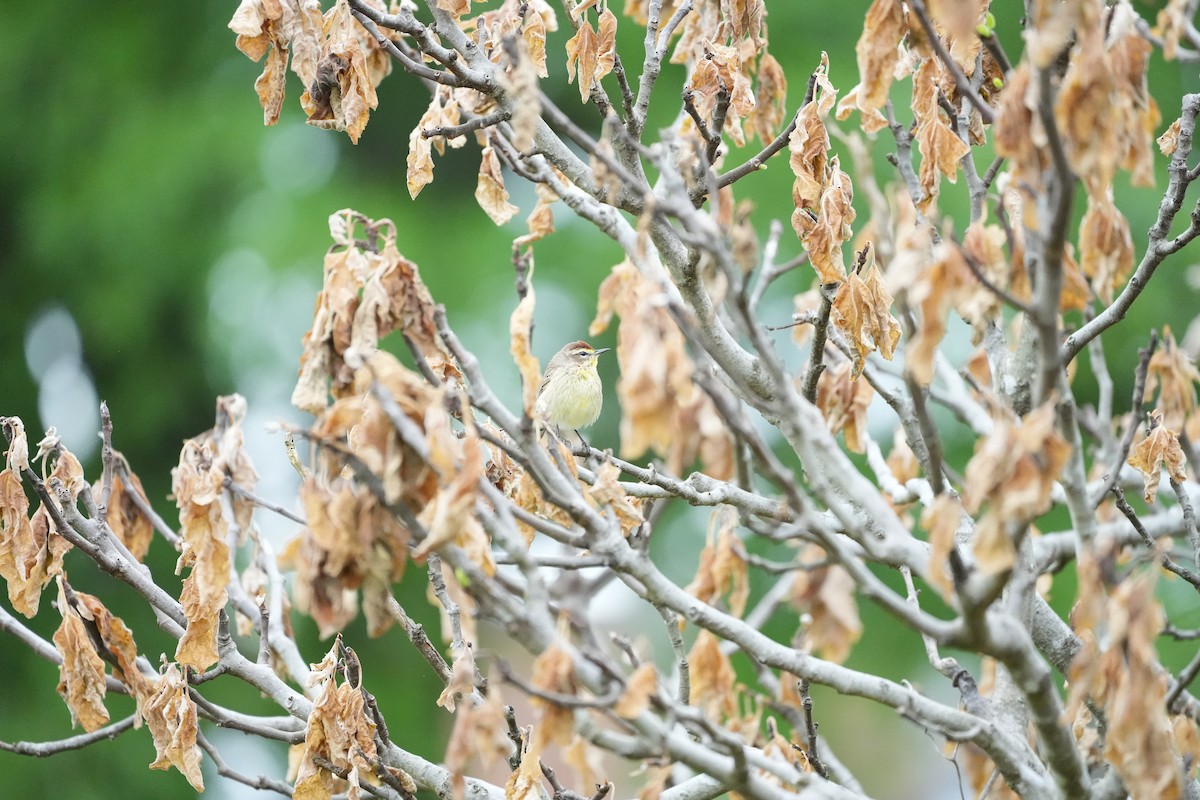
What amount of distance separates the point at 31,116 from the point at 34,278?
3.45ft

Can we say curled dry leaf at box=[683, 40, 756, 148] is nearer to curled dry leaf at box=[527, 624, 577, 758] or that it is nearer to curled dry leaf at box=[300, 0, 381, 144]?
curled dry leaf at box=[300, 0, 381, 144]

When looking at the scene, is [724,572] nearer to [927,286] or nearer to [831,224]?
[831,224]

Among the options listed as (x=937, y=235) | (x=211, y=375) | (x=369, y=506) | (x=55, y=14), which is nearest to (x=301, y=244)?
(x=211, y=375)

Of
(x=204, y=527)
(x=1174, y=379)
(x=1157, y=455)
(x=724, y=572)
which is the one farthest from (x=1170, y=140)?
(x=204, y=527)

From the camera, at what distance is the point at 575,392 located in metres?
5.59

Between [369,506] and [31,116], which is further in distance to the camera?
[31,116]

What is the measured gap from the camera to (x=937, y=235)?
314 centimetres

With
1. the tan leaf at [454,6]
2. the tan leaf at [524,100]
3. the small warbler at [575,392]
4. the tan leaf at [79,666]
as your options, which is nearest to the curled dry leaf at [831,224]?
the tan leaf at [524,100]

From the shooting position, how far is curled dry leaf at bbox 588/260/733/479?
1.65 m

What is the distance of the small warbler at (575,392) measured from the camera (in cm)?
557

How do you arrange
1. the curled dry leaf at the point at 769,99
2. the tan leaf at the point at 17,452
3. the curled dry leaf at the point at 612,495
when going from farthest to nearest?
1. the curled dry leaf at the point at 769,99
2. the tan leaf at the point at 17,452
3. the curled dry leaf at the point at 612,495

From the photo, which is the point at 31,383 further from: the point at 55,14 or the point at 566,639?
the point at 566,639

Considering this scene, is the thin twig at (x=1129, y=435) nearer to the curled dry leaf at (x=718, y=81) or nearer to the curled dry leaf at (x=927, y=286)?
the curled dry leaf at (x=927, y=286)

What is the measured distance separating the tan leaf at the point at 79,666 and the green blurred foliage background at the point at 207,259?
3606 mm
